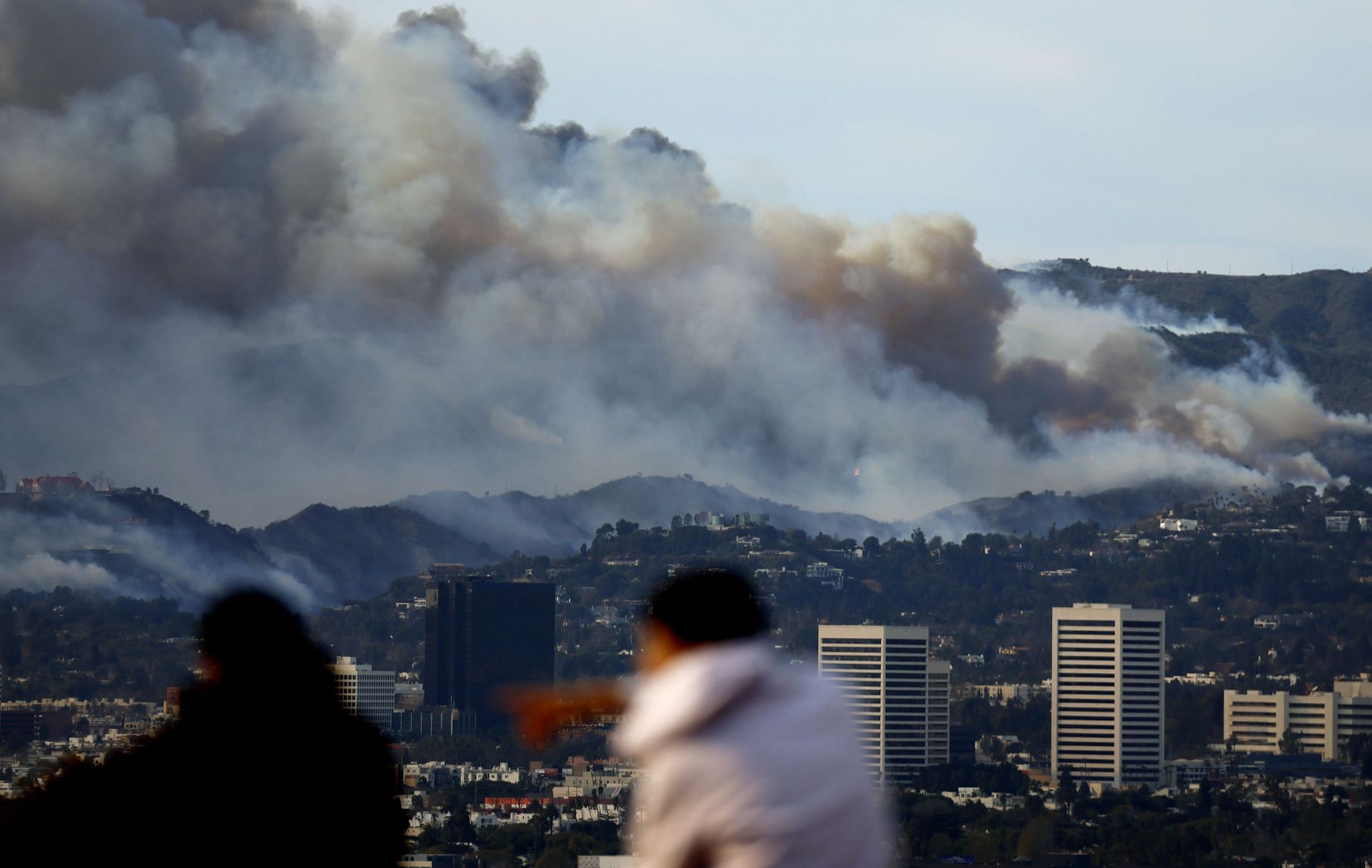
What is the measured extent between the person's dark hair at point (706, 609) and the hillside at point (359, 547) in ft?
341

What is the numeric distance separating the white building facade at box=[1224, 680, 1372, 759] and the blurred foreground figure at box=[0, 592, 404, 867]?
217 ft

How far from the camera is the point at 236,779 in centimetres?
467

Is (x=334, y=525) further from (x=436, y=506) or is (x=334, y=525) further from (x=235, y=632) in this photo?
(x=235, y=632)

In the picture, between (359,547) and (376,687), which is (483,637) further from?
(359,547)

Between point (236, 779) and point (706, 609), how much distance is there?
1.29 m

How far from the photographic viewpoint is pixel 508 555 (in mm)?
125125

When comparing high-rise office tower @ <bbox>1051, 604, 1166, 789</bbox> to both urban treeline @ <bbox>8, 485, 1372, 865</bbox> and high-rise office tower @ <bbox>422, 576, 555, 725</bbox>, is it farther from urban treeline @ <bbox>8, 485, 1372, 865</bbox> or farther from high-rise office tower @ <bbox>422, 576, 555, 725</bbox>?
high-rise office tower @ <bbox>422, 576, 555, 725</bbox>

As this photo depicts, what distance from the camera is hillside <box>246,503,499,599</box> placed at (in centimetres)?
10994

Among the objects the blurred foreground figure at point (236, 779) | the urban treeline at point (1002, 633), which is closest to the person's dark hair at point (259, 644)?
the blurred foreground figure at point (236, 779)

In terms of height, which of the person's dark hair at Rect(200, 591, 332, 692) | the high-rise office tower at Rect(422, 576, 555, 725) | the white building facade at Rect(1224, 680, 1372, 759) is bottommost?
the white building facade at Rect(1224, 680, 1372, 759)

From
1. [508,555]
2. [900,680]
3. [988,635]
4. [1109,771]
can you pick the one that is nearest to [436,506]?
[508,555]

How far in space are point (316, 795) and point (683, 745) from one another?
47.6 inches

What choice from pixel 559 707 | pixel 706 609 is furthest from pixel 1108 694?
pixel 706 609

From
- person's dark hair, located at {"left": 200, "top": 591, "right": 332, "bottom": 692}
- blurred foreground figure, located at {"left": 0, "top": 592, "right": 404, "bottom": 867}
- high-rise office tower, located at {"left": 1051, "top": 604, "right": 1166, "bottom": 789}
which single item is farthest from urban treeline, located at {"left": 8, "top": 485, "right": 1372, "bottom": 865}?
person's dark hair, located at {"left": 200, "top": 591, "right": 332, "bottom": 692}
